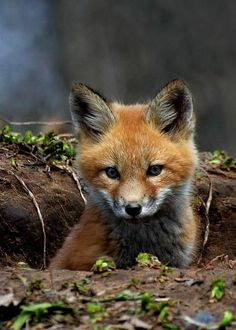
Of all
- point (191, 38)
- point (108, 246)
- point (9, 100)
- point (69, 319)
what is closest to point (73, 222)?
point (108, 246)

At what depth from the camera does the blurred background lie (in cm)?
1933

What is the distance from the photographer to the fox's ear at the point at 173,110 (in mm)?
7035

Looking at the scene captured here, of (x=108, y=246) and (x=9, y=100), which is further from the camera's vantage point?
(x=9, y=100)

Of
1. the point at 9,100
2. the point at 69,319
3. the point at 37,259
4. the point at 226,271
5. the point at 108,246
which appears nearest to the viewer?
the point at 69,319

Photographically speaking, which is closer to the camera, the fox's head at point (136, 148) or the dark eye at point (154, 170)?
the fox's head at point (136, 148)

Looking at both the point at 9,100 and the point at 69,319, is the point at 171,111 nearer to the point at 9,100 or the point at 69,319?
the point at 69,319

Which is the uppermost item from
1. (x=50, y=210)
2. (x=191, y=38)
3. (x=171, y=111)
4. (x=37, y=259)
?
(x=191, y=38)

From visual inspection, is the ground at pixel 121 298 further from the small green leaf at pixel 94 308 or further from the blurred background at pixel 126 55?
the blurred background at pixel 126 55

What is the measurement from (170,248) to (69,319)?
2.24 m

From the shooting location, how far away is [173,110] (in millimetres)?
7199

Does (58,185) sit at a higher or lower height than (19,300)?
higher

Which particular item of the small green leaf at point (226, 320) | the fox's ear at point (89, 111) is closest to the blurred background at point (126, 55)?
the fox's ear at point (89, 111)

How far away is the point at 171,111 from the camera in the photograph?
23.6 ft

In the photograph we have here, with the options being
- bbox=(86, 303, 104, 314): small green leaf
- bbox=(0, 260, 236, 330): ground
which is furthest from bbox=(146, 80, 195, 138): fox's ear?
bbox=(86, 303, 104, 314): small green leaf
